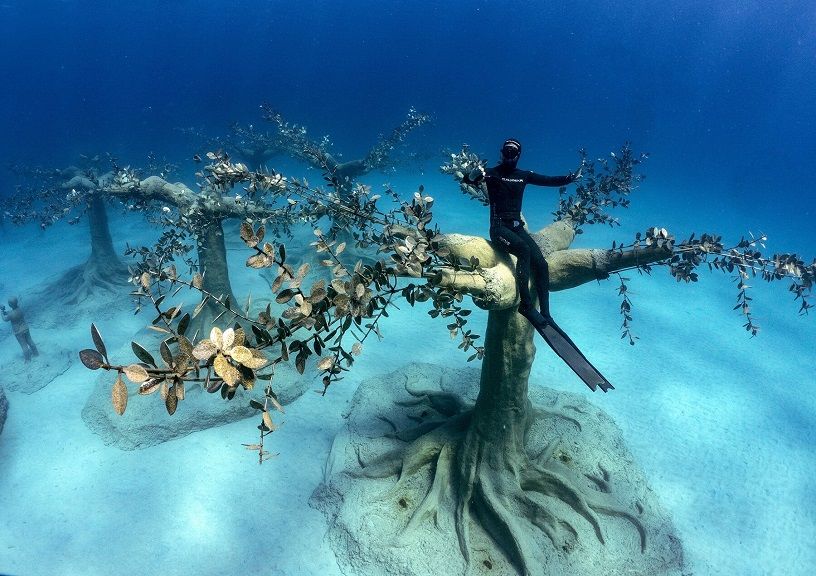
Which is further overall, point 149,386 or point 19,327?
point 19,327

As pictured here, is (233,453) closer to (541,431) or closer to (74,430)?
(74,430)

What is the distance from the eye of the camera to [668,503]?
6.75 m

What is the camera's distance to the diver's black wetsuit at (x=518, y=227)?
14.2 ft

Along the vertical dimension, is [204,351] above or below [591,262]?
below

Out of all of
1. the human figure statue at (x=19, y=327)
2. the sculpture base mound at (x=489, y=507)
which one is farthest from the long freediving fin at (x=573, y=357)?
the human figure statue at (x=19, y=327)

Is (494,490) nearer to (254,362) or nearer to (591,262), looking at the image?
(591,262)

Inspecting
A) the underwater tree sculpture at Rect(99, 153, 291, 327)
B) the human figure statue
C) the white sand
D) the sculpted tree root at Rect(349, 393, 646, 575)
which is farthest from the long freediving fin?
the human figure statue

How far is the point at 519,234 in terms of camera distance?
4441 mm

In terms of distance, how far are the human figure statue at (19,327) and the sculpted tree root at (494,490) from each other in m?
9.47

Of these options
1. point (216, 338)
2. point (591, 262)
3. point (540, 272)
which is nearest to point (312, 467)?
point (540, 272)

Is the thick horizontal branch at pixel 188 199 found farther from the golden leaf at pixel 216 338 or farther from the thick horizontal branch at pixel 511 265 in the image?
the golden leaf at pixel 216 338

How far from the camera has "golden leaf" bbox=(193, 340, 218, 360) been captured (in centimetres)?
150

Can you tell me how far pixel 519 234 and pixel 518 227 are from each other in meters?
0.11

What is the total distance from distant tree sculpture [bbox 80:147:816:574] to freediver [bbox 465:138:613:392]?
162 mm
